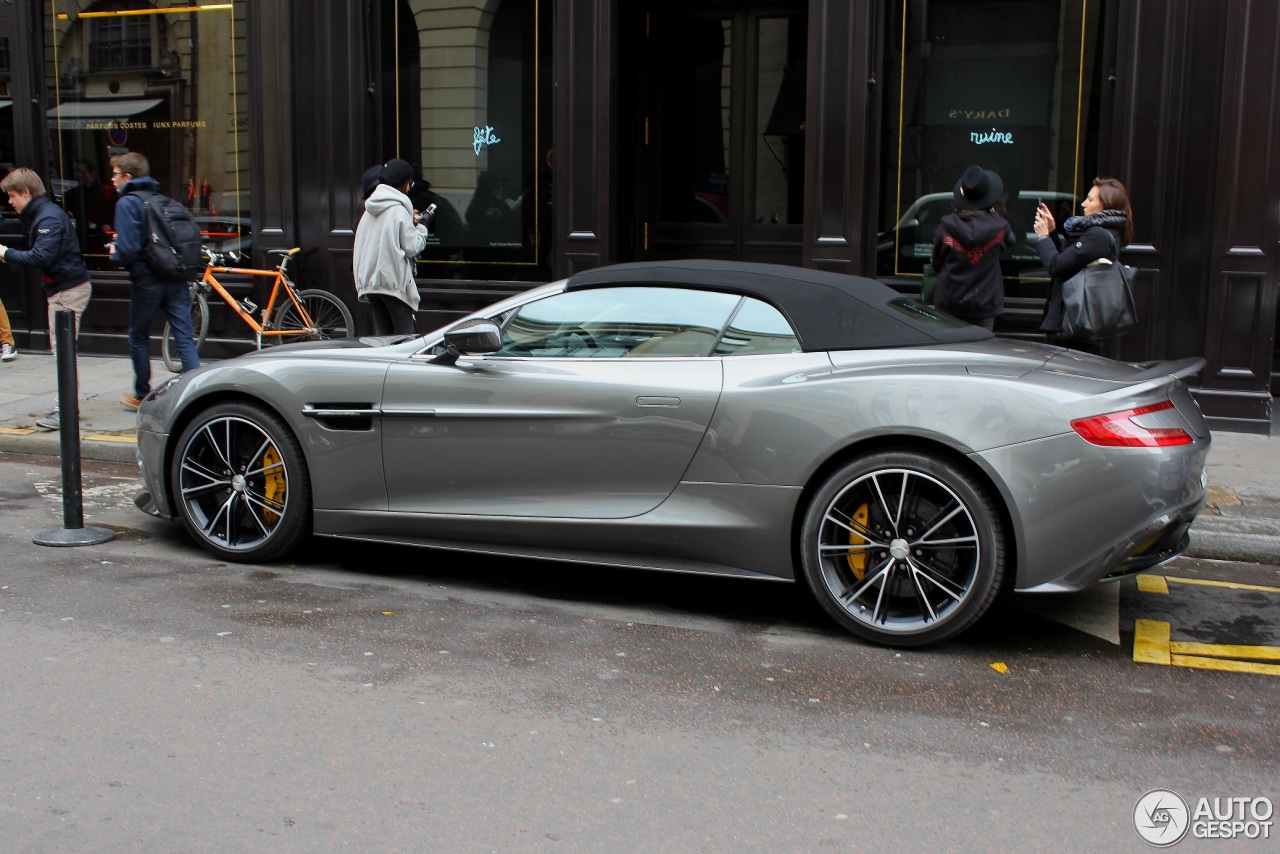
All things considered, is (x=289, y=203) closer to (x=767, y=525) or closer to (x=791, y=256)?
(x=791, y=256)

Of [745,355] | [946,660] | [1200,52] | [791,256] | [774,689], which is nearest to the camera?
[774,689]

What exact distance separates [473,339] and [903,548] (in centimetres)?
197

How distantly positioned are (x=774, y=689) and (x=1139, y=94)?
6.81 metres

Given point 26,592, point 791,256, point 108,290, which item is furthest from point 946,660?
point 108,290

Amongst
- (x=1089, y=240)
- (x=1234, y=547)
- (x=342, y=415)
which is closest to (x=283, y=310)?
(x=342, y=415)

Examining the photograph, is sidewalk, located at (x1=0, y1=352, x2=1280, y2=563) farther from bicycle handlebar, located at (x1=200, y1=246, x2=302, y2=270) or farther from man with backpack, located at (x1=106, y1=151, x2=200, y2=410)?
bicycle handlebar, located at (x1=200, y1=246, x2=302, y2=270)

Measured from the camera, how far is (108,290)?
12.6 m

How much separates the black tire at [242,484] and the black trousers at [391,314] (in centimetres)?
366

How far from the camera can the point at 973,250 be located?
8.41 m

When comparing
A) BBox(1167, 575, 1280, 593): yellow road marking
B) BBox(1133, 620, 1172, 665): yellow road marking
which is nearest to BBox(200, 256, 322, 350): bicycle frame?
BBox(1167, 575, 1280, 593): yellow road marking

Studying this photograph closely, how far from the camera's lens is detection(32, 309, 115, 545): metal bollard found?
6254 mm

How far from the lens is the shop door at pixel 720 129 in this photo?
1127 centimetres

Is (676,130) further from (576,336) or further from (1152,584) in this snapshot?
(1152,584)

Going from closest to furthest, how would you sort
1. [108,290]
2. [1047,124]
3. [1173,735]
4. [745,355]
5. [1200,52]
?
[1173,735]
[745,355]
[1200,52]
[1047,124]
[108,290]
